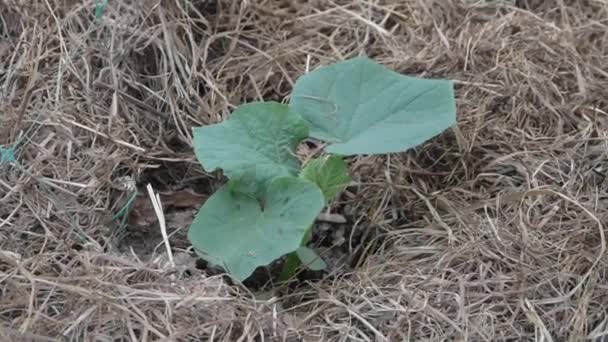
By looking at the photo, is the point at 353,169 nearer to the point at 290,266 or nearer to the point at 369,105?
the point at 369,105

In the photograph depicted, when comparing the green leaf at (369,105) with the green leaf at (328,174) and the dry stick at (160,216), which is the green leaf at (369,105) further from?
the dry stick at (160,216)

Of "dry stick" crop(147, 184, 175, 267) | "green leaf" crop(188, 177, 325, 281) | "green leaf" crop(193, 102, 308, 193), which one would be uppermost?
"green leaf" crop(193, 102, 308, 193)

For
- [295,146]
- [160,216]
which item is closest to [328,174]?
[295,146]

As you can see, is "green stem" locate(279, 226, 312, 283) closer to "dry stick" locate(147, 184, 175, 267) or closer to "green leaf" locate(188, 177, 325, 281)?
"green leaf" locate(188, 177, 325, 281)

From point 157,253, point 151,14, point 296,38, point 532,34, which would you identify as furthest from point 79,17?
point 532,34

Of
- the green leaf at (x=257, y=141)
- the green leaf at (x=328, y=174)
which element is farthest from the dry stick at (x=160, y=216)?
the green leaf at (x=328, y=174)

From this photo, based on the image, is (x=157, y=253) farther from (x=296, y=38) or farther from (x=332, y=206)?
(x=296, y=38)

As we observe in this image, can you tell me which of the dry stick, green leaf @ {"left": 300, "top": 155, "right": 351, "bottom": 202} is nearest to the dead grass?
the dry stick
